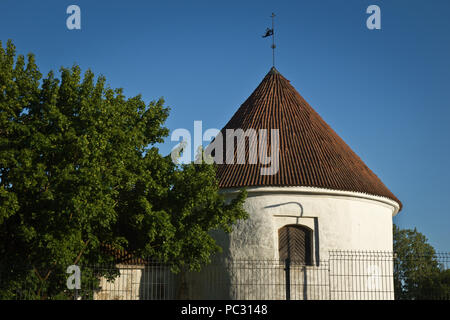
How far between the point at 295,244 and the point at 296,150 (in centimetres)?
366

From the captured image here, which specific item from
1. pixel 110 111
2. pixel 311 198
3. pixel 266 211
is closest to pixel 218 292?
A: pixel 266 211

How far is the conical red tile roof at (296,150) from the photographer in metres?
19.2

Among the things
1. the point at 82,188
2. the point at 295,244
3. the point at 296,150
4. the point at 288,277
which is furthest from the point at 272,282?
the point at 82,188

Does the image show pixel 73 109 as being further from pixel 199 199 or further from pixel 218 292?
pixel 218 292

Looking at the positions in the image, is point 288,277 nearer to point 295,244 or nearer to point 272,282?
point 272,282

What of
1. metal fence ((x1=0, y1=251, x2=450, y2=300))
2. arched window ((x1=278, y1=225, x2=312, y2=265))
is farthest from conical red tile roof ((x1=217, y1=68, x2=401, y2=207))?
metal fence ((x1=0, y1=251, x2=450, y2=300))

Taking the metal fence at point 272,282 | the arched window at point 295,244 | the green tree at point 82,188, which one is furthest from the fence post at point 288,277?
the green tree at point 82,188

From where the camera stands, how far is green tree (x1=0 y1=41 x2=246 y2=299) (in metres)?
14.1

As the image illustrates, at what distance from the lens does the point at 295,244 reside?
62.8 ft

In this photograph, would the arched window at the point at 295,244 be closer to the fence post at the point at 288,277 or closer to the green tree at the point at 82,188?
the fence post at the point at 288,277

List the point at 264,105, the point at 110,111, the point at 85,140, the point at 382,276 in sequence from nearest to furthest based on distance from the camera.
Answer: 1. the point at 85,140
2. the point at 110,111
3. the point at 382,276
4. the point at 264,105
